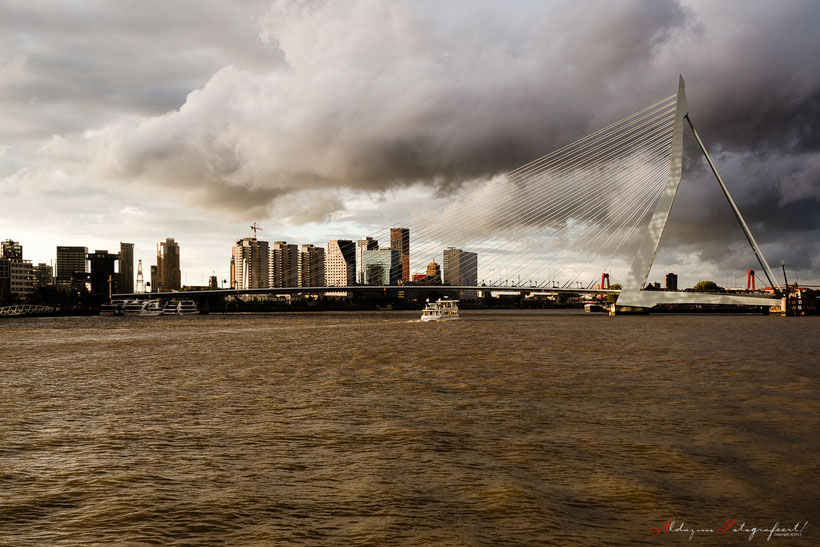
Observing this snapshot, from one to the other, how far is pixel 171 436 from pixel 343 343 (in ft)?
81.8

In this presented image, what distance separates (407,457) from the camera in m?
10.0

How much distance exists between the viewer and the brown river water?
704 cm

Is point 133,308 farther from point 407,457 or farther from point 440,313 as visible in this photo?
point 407,457

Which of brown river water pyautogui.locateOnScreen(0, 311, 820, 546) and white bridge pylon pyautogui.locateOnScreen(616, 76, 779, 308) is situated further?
white bridge pylon pyautogui.locateOnScreen(616, 76, 779, 308)

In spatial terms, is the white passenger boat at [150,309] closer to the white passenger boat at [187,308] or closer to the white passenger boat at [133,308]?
the white passenger boat at [133,308]

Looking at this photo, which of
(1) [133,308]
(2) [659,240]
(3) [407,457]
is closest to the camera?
(3) [407,457]

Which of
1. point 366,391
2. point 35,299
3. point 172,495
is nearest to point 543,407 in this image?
point 366,391

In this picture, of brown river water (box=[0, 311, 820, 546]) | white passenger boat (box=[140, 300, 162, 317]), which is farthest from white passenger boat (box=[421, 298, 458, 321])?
white passenger boat (box=[140, 300, 162, 317])

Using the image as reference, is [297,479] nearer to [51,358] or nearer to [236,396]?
[236,396]

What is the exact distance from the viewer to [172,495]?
26.6ft

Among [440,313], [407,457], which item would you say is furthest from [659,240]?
[407,457]

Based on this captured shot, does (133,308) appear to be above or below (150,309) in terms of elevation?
above

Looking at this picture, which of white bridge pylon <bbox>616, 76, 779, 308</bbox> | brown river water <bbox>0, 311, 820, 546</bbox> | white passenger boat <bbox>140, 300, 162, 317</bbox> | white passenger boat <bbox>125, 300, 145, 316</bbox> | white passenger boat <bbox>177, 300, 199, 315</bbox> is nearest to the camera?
brown river water <bbox>0, 311, 820, 546</bbox>

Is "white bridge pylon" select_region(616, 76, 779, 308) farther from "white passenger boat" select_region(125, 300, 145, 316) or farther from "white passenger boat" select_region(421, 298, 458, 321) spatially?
"white passenger boat" select_region(125, 300, 145, 316)
